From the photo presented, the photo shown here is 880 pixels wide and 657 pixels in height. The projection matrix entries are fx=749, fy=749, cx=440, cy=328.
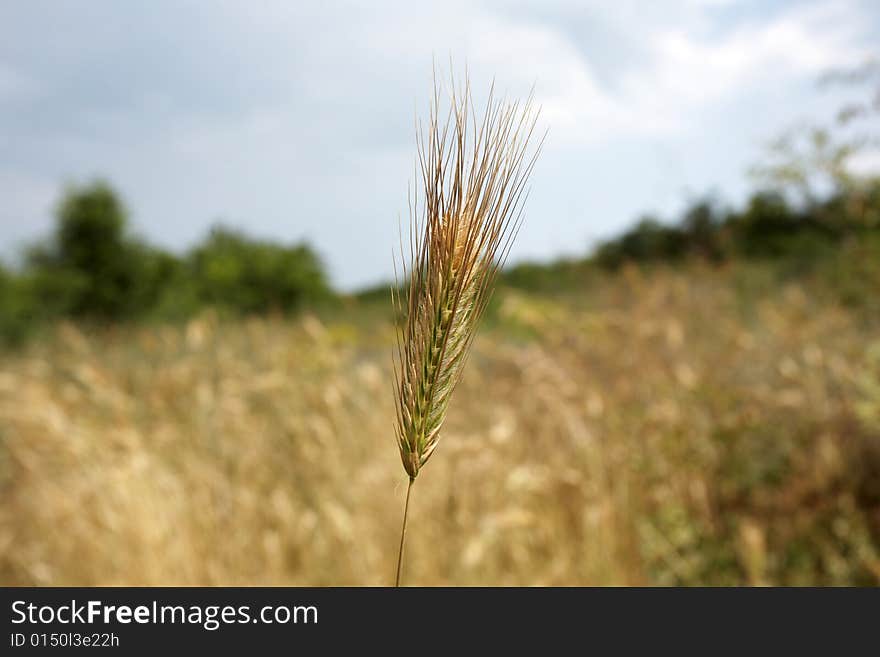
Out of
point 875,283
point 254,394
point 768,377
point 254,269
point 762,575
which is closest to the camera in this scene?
point 762,575

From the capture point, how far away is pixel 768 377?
14.5 ft

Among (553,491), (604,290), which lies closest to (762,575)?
(553,491)

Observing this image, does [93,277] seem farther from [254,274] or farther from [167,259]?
[254,274]

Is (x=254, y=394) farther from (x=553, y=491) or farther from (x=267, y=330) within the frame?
(x=267, y=330)

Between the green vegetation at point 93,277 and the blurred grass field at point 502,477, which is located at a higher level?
the green vegetation at point 93,277

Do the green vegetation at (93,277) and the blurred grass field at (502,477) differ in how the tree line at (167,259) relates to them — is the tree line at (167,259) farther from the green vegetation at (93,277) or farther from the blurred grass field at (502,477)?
the blurred grass field at (502,477)

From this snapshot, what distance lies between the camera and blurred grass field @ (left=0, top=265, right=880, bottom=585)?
3.13 metres

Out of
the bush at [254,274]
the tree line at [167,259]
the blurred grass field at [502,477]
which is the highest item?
the bush at [254,274]

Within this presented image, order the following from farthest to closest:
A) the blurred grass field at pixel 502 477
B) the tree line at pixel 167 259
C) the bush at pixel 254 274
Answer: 1. the bush at pixel 254 274
2. the tree line at pixel 167 259
3. the blurred grass field at pixel 502 477

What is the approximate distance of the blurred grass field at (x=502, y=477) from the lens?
3.13 metres

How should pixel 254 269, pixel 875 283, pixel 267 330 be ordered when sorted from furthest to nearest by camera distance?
pixel 254 269 < pixel 267 330 < pixel 875 283

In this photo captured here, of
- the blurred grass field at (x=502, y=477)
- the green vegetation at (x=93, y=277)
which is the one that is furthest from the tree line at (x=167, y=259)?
the blurred grass field at (x=502, y=477)

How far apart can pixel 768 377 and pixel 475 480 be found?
209 cm

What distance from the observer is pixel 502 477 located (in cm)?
342
